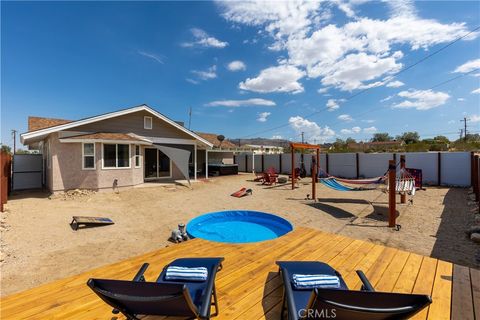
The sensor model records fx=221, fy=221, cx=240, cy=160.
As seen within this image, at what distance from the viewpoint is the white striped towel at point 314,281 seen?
7.02 ft

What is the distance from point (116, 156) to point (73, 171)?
197 centimetres

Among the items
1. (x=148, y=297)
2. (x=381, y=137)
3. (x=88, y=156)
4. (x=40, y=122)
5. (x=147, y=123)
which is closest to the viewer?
(x=148, y=297)

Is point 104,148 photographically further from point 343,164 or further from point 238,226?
point 343,164

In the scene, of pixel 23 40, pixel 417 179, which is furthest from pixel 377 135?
pixel 23 40

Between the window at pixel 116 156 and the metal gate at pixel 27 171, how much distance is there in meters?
5.67

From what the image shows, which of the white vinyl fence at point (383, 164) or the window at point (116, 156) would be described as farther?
the white vinyl fence at point (383, 164)

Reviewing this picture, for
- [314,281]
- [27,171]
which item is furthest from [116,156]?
[314,281]

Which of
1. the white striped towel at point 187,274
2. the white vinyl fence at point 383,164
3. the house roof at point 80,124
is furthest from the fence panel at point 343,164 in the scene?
the white striped towel at point 187,274

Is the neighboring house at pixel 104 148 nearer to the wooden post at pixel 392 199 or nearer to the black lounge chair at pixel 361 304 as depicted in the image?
the wooden post at pixel 392 199

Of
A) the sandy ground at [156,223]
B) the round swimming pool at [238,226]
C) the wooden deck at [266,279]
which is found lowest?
the round swimming pool at [238,226]

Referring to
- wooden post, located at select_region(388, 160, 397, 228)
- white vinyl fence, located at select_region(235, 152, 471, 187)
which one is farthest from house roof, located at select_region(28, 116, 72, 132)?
white vinyl fence, located at select_region(235, 152, 471, 187)

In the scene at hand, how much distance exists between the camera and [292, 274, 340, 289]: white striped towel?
7.02ft

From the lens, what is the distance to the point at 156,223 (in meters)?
6.76

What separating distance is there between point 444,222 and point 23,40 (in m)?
16.4
